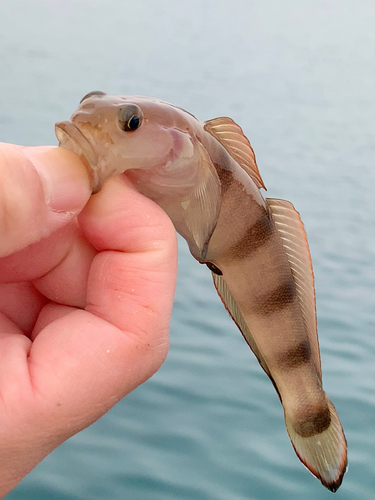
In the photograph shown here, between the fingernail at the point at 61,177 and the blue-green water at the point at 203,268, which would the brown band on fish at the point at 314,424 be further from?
the fingernail at the point at 61,177

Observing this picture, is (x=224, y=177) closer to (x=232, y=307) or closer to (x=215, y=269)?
(x=215, y=269)

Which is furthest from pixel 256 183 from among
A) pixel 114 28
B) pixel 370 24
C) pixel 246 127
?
pixel 370 24

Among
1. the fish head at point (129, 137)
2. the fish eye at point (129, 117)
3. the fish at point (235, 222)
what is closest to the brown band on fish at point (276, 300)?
the fish at point (235, 222)

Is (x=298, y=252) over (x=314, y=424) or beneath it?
over

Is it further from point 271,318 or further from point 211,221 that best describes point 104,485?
point 211,221

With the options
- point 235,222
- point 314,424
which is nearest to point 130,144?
point 235,222
